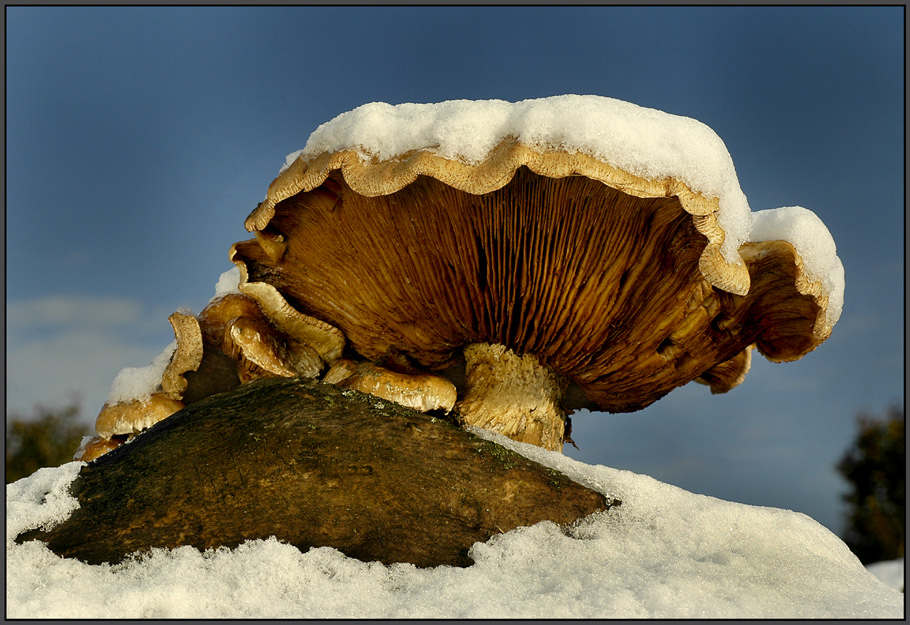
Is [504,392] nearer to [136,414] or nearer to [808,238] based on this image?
[808,238]

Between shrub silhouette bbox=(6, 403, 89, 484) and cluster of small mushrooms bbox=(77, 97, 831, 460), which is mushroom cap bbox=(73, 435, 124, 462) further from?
shrub silhouette bbox=(6, 403, 89, 484)

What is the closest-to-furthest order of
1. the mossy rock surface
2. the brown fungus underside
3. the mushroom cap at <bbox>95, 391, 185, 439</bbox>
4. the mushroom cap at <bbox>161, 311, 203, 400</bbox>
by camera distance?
the mossy rock surface → the brown fungus underside → the mushroom cap at <bbox>161, 311, 203, 400</bbox> → the mushroom cap at <bbox>95, 391, 185, 439</bbox>

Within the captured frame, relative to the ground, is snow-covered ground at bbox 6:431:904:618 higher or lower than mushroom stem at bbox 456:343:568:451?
lower

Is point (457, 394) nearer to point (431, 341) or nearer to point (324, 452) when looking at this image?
point (431, 341)

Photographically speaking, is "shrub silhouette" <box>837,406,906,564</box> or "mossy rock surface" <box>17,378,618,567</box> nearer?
"mossy rock surface" <box>17,378,618,567</box>

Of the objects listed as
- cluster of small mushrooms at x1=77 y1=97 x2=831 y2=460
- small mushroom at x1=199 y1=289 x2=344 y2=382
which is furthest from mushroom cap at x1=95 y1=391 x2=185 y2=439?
small mushroom at x1=199 y1=289 x2=344 y2=382

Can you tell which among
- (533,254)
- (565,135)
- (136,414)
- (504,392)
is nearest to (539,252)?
(533,254)

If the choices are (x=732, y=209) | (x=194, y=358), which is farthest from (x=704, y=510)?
(x=194, y=358)
